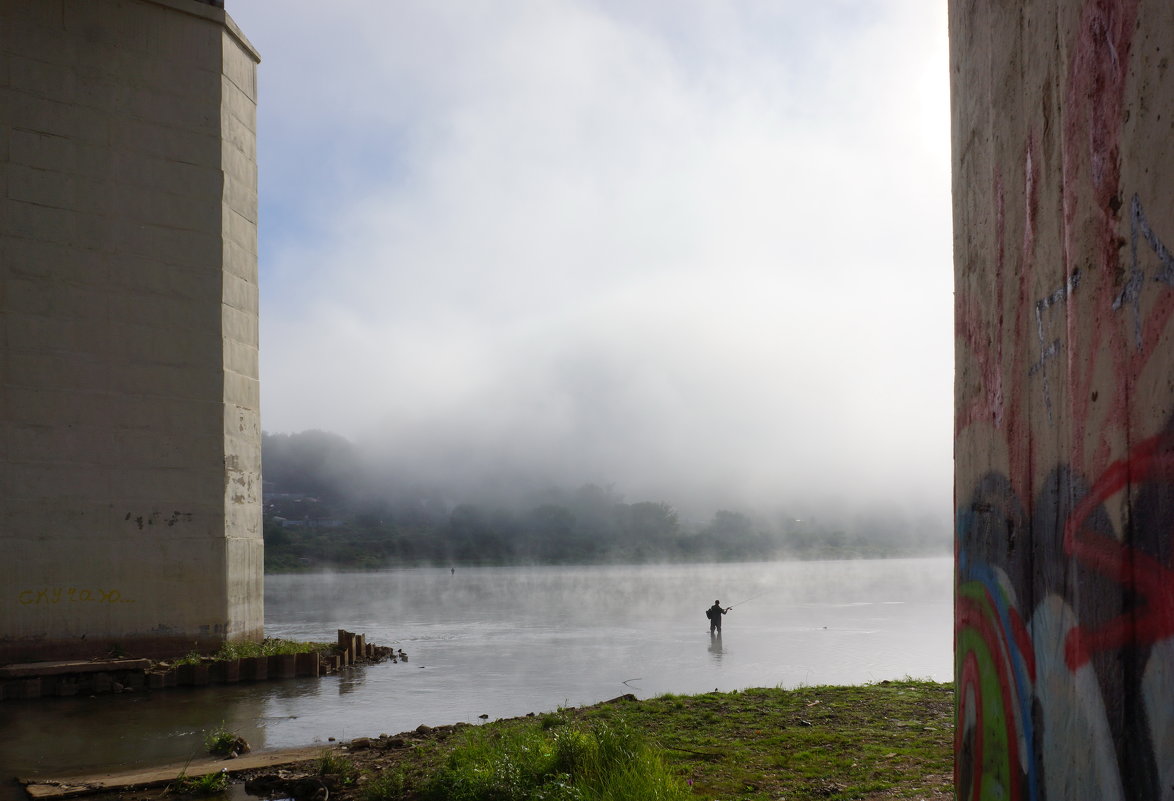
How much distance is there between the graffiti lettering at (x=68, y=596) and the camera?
17172 millimetres

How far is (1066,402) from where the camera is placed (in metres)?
3.37

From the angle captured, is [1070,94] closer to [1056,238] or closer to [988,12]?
[1056,238]

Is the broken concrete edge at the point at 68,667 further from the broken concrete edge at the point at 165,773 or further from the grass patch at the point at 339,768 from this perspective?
the grass patch at the point at 339,768

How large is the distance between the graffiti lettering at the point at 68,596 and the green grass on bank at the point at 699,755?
31.0ft

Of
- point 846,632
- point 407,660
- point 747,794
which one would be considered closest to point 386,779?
point 747,794

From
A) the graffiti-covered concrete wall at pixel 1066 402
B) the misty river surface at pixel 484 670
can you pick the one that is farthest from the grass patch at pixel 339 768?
the graffiti-covered concrete wall at pixel 1066 402

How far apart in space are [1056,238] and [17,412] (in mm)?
18183

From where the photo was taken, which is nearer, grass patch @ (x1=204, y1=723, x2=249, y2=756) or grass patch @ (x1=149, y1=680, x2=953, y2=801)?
grass patch @ (x1=149, y1=680, x2=953, y2=801)

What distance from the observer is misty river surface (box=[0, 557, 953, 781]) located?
12969 mm

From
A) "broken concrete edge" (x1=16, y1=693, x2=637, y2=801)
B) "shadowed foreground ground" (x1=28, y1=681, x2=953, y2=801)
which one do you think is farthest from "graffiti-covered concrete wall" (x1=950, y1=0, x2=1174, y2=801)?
A: "broken concrete edge" (x1=16, y1=693, x2=637, y2=801)

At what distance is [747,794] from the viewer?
8.09 meters

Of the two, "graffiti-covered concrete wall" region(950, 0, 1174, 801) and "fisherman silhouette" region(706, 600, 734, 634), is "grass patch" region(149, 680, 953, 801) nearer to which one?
"graffiti-covered concrete wall" region(950, 0, 1174, 801)

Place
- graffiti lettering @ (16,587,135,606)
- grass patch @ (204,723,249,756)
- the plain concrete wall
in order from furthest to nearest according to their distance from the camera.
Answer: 1. the plain concrete wall
2. graffiti lettering @ (16,587,135,606)
3. grass patch @ (204,723,249,756)

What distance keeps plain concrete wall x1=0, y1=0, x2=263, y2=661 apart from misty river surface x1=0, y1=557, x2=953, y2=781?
2285 millimetres
